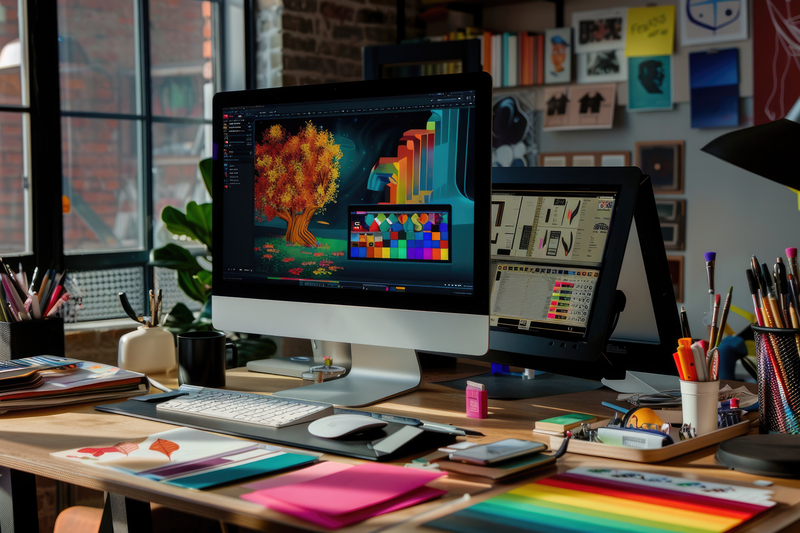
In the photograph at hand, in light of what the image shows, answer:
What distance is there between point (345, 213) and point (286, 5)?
2319mm

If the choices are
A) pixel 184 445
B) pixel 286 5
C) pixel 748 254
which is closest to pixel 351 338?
pixel 184 445

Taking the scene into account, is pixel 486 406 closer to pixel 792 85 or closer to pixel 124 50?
pixel 792 85

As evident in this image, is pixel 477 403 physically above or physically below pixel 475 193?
below

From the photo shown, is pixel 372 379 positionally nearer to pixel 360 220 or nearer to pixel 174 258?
pixel 360 220

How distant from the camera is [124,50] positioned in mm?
3115

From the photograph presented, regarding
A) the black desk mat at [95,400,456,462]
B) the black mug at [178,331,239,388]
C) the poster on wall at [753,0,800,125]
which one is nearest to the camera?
the black desk mat at [95,400,456,462]

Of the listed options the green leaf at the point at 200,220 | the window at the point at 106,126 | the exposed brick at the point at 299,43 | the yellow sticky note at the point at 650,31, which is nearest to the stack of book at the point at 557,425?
the green leaf at the point at 200,220

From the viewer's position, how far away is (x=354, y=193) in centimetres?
140

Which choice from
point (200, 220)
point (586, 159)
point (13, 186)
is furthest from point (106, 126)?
point (586, 159)

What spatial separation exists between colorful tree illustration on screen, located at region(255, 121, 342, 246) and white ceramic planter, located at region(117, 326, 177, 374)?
342 mm

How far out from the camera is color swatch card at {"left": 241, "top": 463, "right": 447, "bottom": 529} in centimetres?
80

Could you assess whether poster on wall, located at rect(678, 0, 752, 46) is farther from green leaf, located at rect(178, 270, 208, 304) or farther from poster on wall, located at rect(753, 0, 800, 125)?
green leaf, located at rect(178, 270, 208, 304)

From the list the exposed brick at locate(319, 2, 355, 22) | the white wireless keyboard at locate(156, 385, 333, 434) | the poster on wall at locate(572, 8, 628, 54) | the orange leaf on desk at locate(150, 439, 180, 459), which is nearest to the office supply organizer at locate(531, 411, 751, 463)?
the white wireless keyboard at locate(156, 385, 333, 434)

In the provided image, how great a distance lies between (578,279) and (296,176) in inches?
21.4
